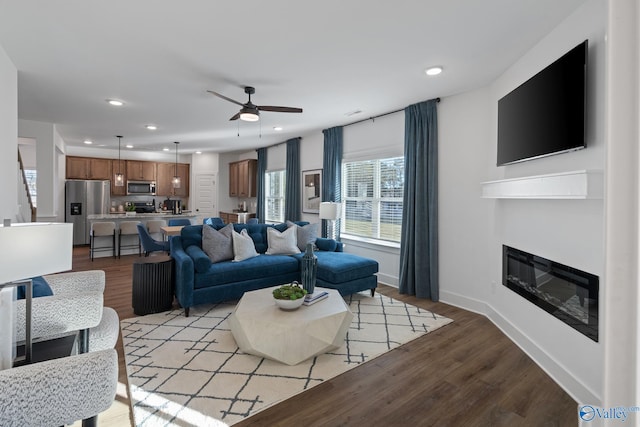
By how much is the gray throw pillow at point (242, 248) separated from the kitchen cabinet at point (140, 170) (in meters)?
6.16

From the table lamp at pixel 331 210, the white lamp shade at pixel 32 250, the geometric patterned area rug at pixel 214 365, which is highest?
the table lamp at pixel 331 210

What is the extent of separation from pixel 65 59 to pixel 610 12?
156 inches

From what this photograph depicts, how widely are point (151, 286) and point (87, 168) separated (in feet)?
21.8

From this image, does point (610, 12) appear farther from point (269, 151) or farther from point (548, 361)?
point (269, 151)

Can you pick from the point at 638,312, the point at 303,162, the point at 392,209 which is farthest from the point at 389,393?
the point at 303,162

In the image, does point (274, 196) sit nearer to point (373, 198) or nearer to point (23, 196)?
point (373, 198)

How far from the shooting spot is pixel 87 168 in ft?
27.3

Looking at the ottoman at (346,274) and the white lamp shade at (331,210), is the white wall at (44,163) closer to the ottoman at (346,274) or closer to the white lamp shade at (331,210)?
the white lamp shade at (331,210)

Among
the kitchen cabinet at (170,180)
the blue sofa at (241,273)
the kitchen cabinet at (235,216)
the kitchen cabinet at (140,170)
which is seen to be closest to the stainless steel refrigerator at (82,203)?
the kitchen cabinet at (140,170)

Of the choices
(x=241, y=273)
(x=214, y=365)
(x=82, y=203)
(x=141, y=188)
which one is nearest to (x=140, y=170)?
(x=141, y=188)

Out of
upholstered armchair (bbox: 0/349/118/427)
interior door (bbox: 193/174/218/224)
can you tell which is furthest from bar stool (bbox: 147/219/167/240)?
upholstered armchair (bbox: 0/349/118/427)

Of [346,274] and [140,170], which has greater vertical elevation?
[140,170]

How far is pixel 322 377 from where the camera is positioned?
7.81 feet

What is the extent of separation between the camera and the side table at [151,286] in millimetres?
3551
